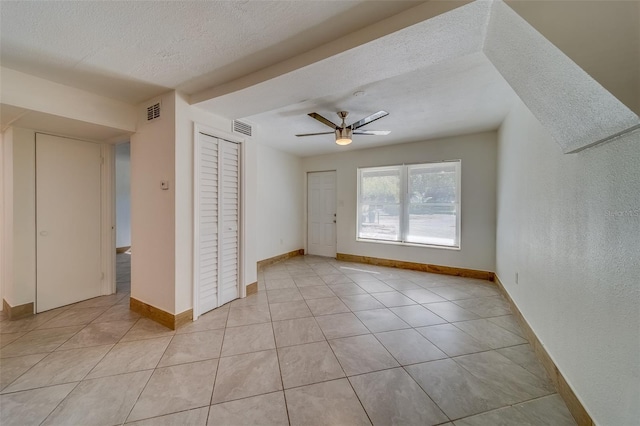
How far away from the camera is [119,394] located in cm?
158

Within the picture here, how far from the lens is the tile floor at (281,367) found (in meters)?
1.44

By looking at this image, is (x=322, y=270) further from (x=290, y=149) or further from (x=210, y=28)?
(x=210, y=28)

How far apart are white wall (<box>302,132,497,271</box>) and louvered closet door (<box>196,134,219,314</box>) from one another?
3.13 meters

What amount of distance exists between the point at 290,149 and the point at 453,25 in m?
3.93

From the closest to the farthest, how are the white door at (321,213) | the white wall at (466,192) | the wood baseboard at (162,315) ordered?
the wood baseboard at (162,315)
the white wall at (466,192)
the white door at (321,213)

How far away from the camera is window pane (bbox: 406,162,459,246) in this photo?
4.28 metres

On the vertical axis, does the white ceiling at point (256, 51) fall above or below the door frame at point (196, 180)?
above

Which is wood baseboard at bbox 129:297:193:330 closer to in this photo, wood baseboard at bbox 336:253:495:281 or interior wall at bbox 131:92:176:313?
interior wall at bbox 131:92:176:313

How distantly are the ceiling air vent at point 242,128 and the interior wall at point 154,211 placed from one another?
76 cm

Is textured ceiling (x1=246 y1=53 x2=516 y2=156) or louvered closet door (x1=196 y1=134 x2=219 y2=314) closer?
textured ceiling (x1=246 y1=53 x2=516 y2=156)

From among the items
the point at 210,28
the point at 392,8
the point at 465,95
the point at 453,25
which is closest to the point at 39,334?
the point at 210,28

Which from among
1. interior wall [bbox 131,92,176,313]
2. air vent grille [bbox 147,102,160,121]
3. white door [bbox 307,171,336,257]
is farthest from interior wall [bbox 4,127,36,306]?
white door [bbox 307,171,336,257]

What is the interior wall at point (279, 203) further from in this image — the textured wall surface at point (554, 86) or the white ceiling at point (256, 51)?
the textured wall surface at point (554, 86)

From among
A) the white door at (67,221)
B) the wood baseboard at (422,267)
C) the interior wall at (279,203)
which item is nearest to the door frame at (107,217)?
the white door at (67,221)
